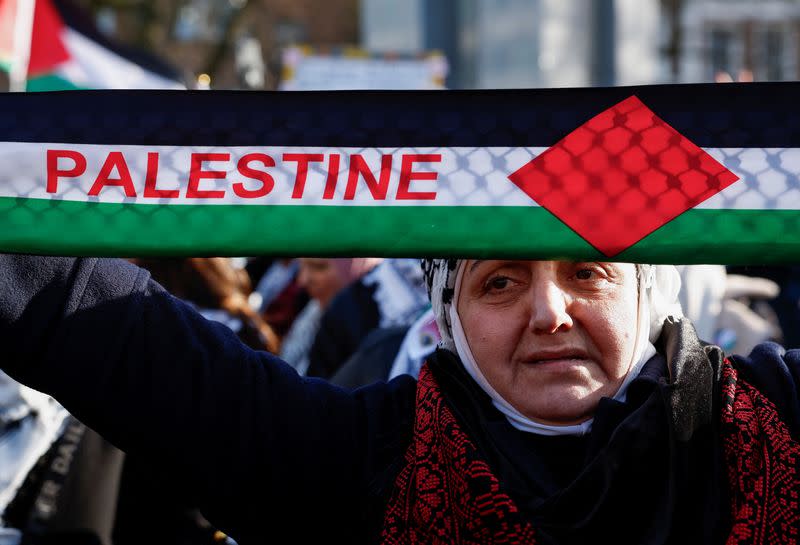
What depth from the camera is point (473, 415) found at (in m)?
2.24

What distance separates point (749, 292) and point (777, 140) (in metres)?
3.93

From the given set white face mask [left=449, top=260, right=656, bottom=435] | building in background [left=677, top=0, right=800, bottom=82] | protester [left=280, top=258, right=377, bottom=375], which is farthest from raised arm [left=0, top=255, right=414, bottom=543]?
building in background [left=677, top=0, right=800, bottom=82]

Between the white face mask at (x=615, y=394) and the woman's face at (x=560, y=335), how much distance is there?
15mm

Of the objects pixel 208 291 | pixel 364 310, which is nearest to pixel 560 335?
pixel 364 310

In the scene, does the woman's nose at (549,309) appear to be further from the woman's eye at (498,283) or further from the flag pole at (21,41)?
the flag pole at (21,41)

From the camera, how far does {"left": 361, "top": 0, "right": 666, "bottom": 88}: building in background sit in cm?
798

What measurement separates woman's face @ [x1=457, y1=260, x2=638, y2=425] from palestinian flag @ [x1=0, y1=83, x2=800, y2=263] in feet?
1.22

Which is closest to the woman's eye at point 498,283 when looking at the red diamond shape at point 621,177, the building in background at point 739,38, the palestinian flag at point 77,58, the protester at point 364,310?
the red diamond shape at point 621,177

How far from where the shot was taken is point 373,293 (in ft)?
14.1

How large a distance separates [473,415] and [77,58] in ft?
20.8

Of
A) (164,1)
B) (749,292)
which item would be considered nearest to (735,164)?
(749,292)

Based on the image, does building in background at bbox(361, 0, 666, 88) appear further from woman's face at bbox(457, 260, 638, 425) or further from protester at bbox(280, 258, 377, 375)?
woman's face at bbox(457, 260, 638, 425)

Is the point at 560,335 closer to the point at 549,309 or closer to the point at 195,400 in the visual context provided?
the point at 549,309

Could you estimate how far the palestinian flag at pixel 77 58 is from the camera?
7512mm
